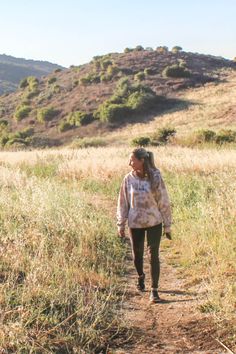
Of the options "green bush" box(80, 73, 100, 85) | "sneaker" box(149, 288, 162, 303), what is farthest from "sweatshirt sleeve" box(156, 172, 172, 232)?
"green bush" box(80, 73, 100, 85)

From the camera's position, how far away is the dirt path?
4.52 m

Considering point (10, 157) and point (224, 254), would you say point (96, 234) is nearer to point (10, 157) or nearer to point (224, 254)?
point (224, 254)

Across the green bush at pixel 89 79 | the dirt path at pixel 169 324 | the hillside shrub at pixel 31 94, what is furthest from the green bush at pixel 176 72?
the dirt path at pixel 169 324

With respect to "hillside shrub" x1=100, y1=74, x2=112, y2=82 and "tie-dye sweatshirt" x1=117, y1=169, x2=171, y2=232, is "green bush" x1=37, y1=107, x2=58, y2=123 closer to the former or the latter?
"hillside shrub" x1=100, y1=74, x2=112, y2=82

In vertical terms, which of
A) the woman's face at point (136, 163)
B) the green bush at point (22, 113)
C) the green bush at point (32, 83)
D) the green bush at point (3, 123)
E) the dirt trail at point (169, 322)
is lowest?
the green bush at point (3, 123)

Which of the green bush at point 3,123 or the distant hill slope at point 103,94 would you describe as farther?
the green bush at point 3,123

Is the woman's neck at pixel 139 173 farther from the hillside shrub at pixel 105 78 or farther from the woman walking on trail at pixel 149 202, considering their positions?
the hillside shrub at pixel 105 78

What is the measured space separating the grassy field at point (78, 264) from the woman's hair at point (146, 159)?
122cm

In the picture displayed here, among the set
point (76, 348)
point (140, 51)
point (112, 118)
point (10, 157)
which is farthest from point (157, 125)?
point (76, 348)

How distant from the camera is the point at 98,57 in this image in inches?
3142

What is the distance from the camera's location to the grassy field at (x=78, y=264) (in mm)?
4504

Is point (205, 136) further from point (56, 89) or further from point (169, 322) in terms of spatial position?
point (56, 89)

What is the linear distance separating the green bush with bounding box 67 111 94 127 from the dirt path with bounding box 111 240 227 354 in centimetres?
4583

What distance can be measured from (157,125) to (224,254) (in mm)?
39579
